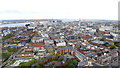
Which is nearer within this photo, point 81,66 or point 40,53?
point 81,66

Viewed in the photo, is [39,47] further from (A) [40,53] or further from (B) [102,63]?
(B) [102,63]

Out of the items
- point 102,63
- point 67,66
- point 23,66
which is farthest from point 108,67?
point 23,66

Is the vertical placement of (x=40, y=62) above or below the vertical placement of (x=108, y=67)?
above

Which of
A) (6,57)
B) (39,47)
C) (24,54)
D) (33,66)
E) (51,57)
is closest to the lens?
(33,66)

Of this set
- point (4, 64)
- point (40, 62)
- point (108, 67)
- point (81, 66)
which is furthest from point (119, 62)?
point (4, 64)

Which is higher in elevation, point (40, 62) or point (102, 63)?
point (40, 62)

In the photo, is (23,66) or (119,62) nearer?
(23,66)

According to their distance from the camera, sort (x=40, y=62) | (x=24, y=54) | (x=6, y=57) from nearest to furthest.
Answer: (x=40, y=62) → (x=6, y=57) → (x=24, y=54)

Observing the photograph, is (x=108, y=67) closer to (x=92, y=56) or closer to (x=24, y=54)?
(x=92, y=56)

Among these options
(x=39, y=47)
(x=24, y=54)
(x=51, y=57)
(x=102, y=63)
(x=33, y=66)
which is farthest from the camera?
(x=39, y=47)
